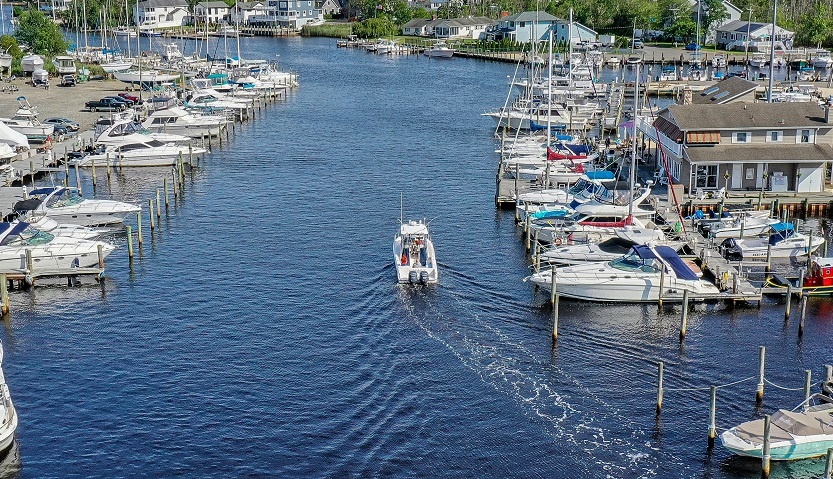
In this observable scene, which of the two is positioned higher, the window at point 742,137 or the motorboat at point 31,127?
the window at point 742,137

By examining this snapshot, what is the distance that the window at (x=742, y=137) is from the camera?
72.9 metres

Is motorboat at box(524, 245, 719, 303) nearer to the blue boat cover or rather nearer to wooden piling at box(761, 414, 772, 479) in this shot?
the blue boat cover

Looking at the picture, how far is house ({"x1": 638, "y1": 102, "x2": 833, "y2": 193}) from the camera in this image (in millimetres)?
71875

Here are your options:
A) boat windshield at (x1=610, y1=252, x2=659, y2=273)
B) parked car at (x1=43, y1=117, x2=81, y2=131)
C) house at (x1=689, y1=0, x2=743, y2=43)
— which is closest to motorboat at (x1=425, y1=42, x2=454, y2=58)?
house at (x1=689, y1=0, x2=743, y2=43)

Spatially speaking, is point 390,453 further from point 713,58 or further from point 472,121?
point 713,58

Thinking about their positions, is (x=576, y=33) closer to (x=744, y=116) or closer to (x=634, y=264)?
(x=744, y=116)

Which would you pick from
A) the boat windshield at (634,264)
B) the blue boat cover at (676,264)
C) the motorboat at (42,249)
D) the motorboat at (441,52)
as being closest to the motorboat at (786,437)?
the blue boat cover at (676,264)

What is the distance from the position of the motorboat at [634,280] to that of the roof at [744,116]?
65.5 ft

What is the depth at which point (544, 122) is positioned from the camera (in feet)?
337

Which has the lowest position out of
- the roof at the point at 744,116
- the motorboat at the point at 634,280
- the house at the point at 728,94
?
the motorboat at the point at 634,280

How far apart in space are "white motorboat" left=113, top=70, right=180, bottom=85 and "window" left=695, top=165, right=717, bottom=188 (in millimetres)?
79303

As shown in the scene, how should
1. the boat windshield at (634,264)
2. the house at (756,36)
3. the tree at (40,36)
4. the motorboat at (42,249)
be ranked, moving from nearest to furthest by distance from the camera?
the boat windshield at (634,264), the motorboat at (42,249), the tree at (40,36), the house at (756,36)

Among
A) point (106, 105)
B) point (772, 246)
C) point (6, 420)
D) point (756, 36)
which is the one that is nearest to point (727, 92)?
point (772, 246)

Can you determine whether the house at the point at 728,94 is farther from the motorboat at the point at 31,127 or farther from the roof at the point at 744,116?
the motorboat at the point at 31,127
